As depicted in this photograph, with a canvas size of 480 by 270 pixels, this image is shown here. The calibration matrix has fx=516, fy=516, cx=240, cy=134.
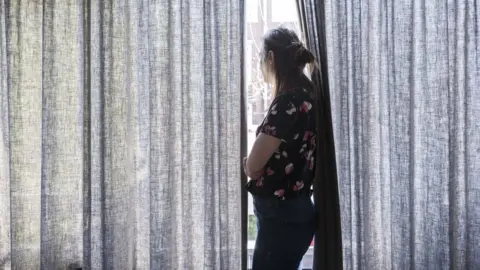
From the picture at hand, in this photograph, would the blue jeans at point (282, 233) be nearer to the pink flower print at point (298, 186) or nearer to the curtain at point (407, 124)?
the pink flower print at point (298, 186)

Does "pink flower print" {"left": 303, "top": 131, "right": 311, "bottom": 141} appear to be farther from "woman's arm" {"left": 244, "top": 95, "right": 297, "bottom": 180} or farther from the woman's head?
the woman's head

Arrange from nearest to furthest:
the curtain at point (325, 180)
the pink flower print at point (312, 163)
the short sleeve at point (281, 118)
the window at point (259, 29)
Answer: the short sleeve at point (281, 118), the pink flower print at point (312, 163), the curtain at point (325, 180), the window at point (259, 29)

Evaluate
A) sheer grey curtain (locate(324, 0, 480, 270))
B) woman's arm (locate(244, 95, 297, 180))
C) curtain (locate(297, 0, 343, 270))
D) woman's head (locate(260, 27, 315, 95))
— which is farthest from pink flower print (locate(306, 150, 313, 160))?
sheer grey curtain (locate(324, 0, 480, 270))

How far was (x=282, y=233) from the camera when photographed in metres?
1.72

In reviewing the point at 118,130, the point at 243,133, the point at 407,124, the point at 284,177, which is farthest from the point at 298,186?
the point at 118,130

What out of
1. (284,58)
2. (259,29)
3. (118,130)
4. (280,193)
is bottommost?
(280,193)

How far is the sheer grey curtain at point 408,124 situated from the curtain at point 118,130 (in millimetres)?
502

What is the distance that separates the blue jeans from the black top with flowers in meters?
0.04

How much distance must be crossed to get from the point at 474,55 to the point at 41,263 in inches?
83.7

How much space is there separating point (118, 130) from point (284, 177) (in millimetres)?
907

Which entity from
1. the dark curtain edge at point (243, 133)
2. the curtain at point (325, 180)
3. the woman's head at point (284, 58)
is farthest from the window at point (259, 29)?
the woman's head at point (284, 58)

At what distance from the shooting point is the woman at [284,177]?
171cm

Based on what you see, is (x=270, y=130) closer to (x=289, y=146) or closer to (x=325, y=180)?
(x=289, y=146)

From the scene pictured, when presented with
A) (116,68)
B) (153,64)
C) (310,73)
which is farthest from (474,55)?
(116,68)
